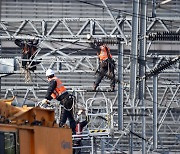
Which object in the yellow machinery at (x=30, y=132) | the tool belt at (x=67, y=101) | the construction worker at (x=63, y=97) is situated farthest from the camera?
the tool belt at (x=67, y=101)

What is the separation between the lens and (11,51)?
41656 mm

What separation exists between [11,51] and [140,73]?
1366 centimetres

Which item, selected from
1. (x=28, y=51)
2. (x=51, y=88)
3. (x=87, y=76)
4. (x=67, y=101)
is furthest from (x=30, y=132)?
(x=87, y=76)

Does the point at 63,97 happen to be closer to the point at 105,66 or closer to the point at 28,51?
the point at 28,51

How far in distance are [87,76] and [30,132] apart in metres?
23.5

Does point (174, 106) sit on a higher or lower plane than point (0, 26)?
lower

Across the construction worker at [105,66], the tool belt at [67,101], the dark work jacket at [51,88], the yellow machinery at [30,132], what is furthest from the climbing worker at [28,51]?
the yellow machinery at [30,132]

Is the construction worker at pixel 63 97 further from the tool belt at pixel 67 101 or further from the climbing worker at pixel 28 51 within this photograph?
the climbing worker at pixel 28 51

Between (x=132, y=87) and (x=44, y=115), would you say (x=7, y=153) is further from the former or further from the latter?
(x=132, y=87)

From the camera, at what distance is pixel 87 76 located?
139ft

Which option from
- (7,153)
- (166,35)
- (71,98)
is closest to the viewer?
(7,153)

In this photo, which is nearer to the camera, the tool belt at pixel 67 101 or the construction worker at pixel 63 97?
the construction worker at pixel 63 97

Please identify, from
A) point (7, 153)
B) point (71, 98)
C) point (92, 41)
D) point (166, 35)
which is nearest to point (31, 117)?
point (7, 153)

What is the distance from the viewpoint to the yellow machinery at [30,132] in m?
17.9
